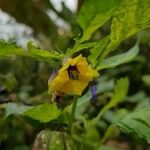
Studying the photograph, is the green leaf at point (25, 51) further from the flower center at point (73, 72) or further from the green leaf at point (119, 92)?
the green leaf at point (119, 92)

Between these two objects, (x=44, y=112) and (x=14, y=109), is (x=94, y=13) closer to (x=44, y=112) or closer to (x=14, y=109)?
(x=44, y=112)

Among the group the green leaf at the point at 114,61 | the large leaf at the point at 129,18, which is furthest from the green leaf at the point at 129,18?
the green leaf at the point at 114,61

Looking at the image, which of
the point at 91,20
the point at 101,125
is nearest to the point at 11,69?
the point at 101,125

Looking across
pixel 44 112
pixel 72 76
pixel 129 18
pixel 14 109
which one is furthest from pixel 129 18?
pixel 14 109

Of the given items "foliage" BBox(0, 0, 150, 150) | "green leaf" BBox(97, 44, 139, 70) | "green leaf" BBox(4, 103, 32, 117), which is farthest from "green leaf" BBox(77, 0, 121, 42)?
"green leaf" BBox(4, 103, 32, 117)

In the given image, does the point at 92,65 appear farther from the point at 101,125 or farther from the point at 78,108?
the point at 101,125

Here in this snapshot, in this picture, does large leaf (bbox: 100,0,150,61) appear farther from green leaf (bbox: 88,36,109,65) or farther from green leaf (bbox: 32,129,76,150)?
green leaf (bbox: 32,129,76,150)
